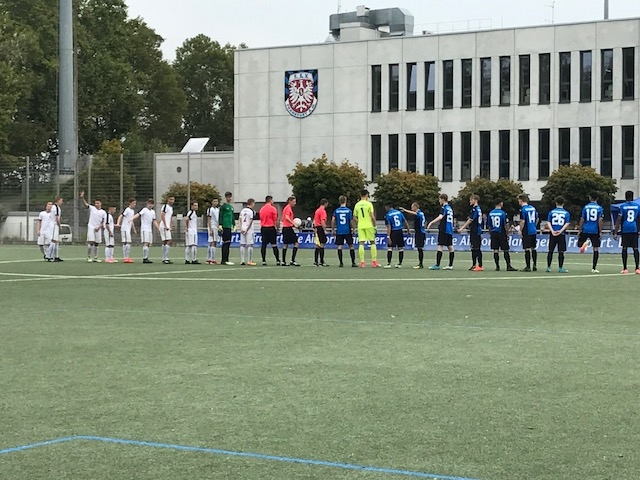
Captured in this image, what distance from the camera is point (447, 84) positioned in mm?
70375

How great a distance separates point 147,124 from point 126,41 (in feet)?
40.8

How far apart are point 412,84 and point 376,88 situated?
256cm

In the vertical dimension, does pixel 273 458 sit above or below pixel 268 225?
below

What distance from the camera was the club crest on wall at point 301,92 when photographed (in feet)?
242

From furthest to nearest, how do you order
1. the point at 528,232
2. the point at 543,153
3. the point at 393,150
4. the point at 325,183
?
the point at 393,150, the point at 543,153, the point at 325,183, the point at 528,232

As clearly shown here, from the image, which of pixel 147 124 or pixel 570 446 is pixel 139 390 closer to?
pixel 570 446

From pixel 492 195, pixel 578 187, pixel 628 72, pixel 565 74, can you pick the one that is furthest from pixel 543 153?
pixel 578 187

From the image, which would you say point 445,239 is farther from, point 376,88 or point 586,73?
point 376,88

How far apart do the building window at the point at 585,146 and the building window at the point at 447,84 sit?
28.0 feet

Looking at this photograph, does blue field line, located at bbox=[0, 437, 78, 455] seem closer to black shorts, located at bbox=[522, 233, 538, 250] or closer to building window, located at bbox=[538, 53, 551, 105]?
black shorts, located at bbox=[522, 233, 538, 250]

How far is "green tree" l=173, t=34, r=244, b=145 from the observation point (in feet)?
362

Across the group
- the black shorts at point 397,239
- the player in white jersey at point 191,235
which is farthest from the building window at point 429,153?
the black shorts at point 397,239

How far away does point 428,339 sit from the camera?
38.7ft

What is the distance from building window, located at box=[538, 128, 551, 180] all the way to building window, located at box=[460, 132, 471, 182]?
14.8 ft
